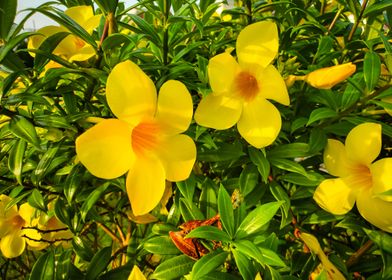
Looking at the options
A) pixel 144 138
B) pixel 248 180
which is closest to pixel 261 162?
pixel 248 180

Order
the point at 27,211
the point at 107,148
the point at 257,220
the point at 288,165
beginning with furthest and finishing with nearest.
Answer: the point at 27,211 < the point at 288,165 < the point at 257,220 < the point at 107,148

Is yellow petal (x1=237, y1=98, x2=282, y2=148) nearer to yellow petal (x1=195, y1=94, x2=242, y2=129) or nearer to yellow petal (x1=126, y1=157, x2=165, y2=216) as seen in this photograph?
yellow petal (x1=195, y1=94, x2=242, y2=129)

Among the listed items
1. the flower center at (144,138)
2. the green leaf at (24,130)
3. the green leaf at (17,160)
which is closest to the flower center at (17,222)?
the green leaf at (17,160)

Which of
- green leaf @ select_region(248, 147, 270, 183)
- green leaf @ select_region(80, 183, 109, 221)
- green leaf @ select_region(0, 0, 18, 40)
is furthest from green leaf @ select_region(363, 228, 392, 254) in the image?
green leaf @ select_region(0, 0, 18, 40)

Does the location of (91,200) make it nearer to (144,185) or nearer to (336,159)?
(144,185)

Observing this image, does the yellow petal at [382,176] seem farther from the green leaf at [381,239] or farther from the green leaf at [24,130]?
the green leaf at [24,130]
